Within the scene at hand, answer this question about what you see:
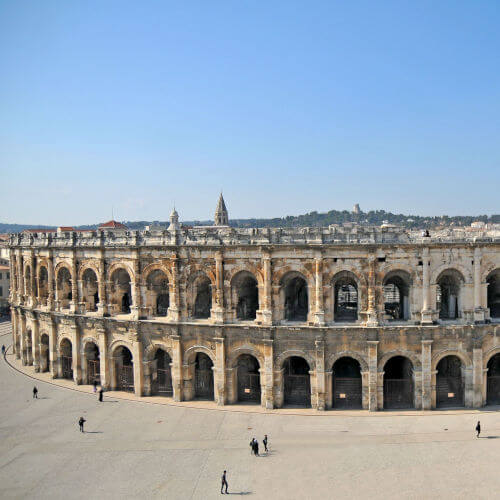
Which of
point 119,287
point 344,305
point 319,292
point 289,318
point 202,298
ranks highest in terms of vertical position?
point 319,292

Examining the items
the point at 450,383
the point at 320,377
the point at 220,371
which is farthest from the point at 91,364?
the point at 450,383

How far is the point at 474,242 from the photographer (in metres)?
26.3

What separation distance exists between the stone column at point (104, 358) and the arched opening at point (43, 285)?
756 cm

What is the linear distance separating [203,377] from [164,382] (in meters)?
2.92

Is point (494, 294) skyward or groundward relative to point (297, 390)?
skyward

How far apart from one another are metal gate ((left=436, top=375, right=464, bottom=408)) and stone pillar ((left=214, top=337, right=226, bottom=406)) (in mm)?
12160

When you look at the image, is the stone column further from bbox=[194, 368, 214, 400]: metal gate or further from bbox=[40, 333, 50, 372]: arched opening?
bbox=[40, 333, 50, 372]: arched opening

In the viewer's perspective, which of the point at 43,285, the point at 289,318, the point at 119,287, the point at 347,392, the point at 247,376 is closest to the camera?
the point at 347,392

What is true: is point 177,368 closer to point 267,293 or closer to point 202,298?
point 202,298

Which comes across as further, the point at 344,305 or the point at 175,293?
the point at 344,305

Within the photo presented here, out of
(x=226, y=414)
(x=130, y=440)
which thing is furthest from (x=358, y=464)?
(x=130, y=440)

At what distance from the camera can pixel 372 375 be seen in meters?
26.5

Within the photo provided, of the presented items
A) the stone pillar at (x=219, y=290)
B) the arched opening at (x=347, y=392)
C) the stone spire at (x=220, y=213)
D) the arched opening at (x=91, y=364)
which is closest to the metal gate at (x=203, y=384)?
the stone pillar at (x=219, y=290)

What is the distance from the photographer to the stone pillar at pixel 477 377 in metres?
26.4
